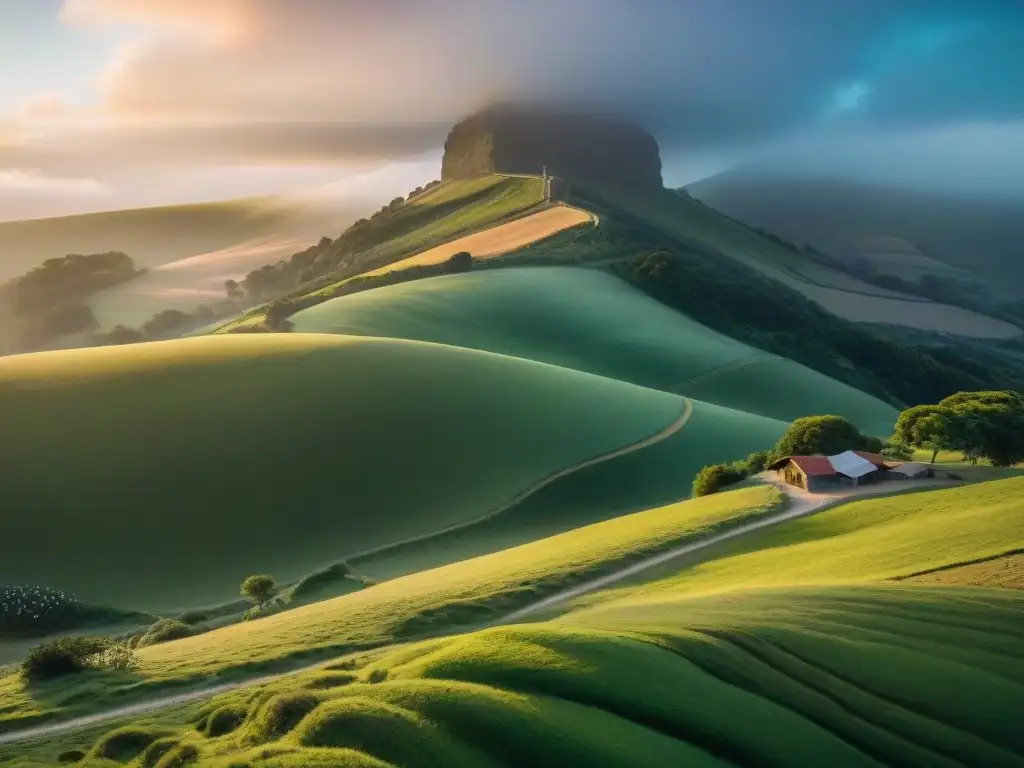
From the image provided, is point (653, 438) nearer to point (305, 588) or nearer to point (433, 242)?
point (305, 588)

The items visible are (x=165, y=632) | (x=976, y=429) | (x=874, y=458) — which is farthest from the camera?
(x=976, y=429)

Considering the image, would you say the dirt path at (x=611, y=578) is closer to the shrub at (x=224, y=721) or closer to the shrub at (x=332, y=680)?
the shrub at (x=224, y=721)

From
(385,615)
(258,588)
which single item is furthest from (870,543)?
(258,588)

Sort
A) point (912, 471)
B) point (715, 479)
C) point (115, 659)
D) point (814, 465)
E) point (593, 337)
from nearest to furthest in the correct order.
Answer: point (115, 659) → point (912, 471) → point (814, 465) → point (715, 479) → point (593, 337)

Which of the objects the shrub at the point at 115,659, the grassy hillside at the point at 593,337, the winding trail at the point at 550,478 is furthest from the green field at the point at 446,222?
the shrub at the point at 115,659

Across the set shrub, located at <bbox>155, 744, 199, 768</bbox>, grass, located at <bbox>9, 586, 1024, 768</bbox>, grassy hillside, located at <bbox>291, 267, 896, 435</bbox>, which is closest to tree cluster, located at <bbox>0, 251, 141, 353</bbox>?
grassy hillside, located at <bbox>291, 267, 896, 435</bbox>

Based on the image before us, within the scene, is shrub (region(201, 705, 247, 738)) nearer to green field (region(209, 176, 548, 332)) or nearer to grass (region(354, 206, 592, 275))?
grass (region(354, 206, 592, 275))

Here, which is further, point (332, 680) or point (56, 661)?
point (56, 661)

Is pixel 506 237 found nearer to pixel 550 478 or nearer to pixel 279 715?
pixel 550 478
